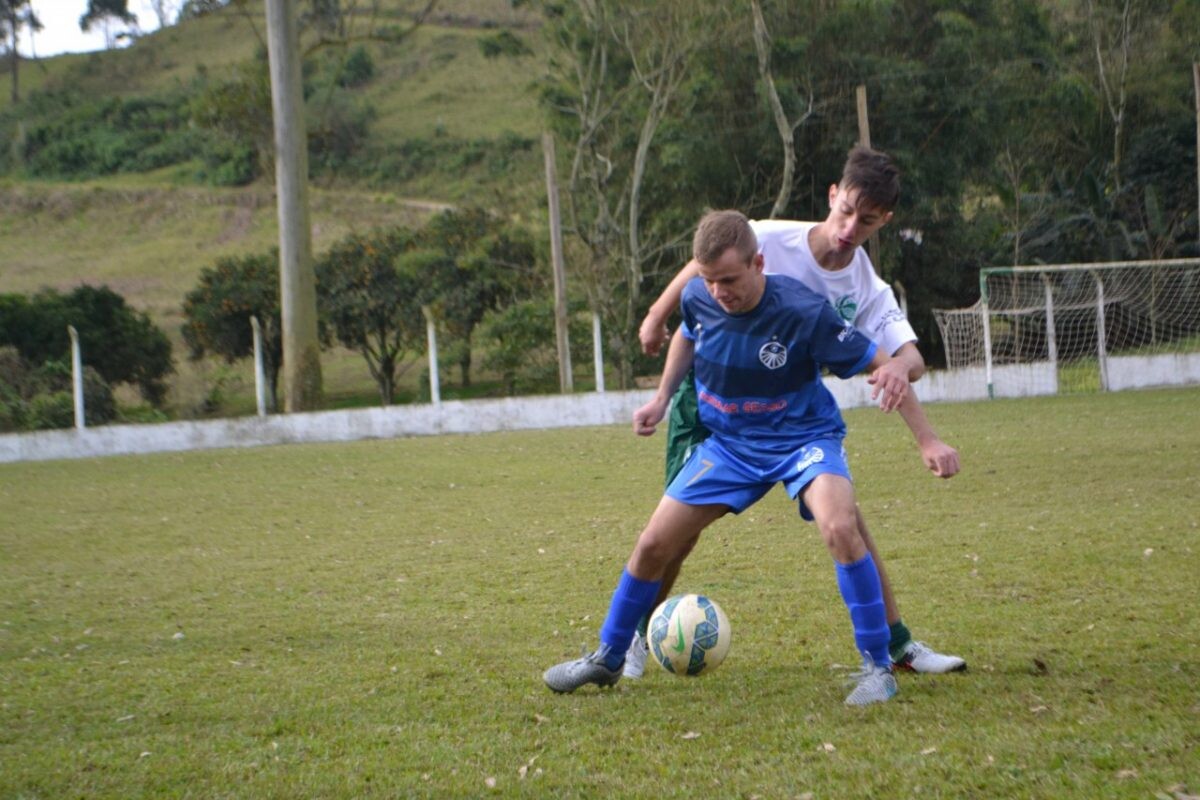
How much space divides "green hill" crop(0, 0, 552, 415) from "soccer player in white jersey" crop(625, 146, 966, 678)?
21.3m

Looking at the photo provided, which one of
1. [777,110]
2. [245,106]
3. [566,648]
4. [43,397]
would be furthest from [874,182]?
[245,106]

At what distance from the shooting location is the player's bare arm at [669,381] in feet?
16.4

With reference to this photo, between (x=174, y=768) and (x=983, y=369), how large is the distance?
19090 mm

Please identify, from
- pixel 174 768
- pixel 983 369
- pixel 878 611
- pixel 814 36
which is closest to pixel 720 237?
pixel 878 611

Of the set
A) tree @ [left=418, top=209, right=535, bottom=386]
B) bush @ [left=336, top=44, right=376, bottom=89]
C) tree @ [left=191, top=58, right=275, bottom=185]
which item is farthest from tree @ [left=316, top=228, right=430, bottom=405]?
bush @ [left=336, top=44, right=376, bottom=89]

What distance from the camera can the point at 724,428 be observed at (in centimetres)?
493

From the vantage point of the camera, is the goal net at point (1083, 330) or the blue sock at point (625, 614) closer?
the blue sock at point (625, 614)

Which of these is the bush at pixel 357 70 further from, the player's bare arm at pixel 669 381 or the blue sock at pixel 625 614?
the blue sock at pixel 625 614

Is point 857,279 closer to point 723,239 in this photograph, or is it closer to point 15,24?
point 723,239

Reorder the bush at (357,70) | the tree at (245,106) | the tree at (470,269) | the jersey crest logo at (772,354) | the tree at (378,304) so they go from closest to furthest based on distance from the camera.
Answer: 1. the jersey crest logo at (772,354)
2. the tree at (245,106)
3. the tree at (378,304)
4. the tree at (470,269)
5. the bush at (357,70)

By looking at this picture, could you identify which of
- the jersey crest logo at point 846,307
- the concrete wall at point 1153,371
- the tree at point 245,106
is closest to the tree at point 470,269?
the tree at point 245,106

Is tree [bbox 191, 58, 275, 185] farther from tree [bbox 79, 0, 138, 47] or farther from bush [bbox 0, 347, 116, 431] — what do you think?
tree [bbox 79, 0, 138, 47]

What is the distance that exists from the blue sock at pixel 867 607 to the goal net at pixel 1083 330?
1763 centimetres

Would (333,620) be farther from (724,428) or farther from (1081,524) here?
(1081,524)
